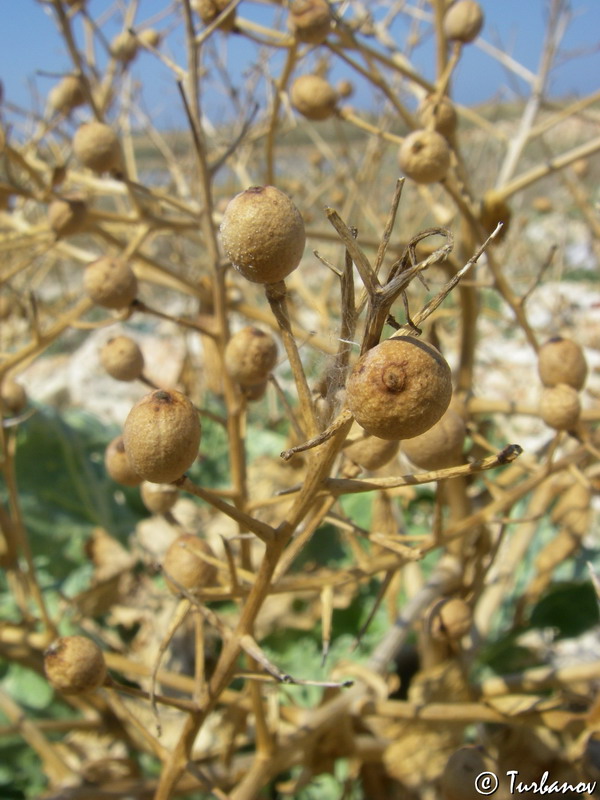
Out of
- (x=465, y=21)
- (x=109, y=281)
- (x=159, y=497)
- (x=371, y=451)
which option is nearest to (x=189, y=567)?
(x=159, y=497)

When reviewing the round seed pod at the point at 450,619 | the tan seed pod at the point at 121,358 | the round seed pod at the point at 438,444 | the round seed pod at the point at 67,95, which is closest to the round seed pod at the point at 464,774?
the round seed pod at the point at 450,619

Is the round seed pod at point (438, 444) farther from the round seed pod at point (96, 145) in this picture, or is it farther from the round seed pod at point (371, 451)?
the round seed pod at point (96, 145)

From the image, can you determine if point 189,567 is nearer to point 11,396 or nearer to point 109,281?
point 109,281

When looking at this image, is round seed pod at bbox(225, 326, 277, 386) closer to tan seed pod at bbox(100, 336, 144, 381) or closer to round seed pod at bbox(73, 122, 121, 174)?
tan seed pod at bbox(100, 336, 144, 381)

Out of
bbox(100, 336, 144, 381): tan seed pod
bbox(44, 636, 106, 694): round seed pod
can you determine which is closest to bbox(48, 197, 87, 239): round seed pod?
bbox(100, 336, 144, 381): tan seed pod

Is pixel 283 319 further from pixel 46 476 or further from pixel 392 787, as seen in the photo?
pixel 46 476
